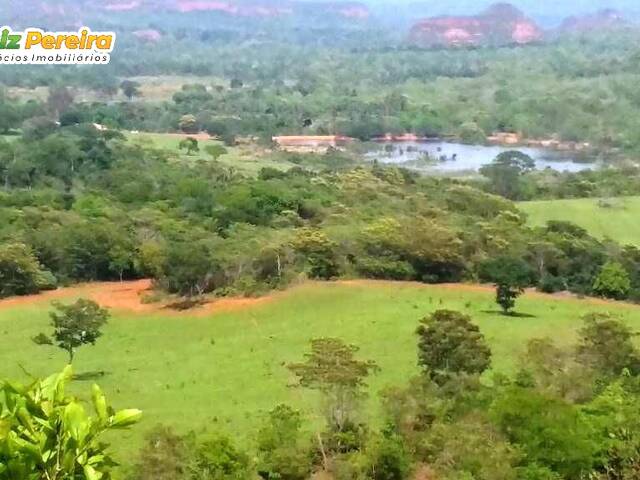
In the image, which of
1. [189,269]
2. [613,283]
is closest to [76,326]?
[189,269]

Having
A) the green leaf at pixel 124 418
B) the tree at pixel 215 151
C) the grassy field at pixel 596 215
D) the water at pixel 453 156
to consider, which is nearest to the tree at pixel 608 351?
the green leaf at pixel 124 418

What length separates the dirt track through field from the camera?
77.3 ft

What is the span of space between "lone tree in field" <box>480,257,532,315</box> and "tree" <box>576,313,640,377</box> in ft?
18.4

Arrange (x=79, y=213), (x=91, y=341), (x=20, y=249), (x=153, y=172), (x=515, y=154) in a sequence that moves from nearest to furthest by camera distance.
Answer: (x=91, y=341) < (x=20, y=249) < (x=79, y=213) < (x=153, y=172) < (x=515, y=154)

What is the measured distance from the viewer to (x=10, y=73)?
9219 cm

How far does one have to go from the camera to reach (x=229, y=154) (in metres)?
52.7

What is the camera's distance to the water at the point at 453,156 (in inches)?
2126

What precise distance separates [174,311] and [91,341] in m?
4.19

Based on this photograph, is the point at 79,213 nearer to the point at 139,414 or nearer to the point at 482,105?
the point at 139,414

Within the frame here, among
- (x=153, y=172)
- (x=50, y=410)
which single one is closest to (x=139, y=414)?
(x=50, y=410)

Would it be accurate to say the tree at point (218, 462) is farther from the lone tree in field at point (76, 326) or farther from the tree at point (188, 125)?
the tree at point (188, 125)

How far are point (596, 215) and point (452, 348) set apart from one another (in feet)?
73.2

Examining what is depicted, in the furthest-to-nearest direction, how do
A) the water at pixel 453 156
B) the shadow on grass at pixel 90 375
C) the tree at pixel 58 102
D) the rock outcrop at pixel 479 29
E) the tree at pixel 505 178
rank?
the rock outcrop at pixel 479 29 < the tree at pixel 58 102 < the water at pixel 453 156 < the tree at pixel 505 178 < the shadow on grass at pixel 90 375

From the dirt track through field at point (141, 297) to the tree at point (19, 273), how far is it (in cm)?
27
